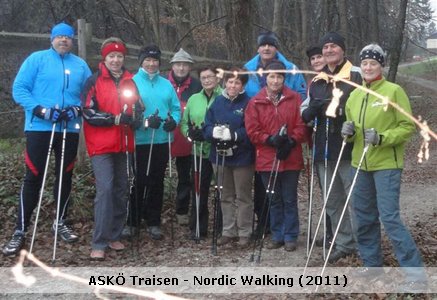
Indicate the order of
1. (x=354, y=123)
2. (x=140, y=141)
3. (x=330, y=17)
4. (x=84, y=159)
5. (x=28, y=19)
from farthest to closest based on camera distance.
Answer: (x=330, y=17), (x=28, y=19), (x=84, y=159), (x=140, y=141), (x=354, y=123)

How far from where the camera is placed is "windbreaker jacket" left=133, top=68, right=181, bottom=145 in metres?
6.57

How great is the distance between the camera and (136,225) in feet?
22.7

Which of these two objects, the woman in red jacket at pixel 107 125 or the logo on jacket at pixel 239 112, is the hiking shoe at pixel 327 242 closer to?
the logo on jacket at pixel 239 112

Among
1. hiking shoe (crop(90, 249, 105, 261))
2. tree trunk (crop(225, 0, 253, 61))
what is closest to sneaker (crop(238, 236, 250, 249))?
hiking shoe (crop(90, 249, 105, 261))

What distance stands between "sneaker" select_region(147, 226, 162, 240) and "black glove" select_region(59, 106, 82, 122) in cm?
173

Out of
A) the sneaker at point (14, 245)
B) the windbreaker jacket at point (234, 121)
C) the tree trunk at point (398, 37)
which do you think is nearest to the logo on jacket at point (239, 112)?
the windbreaker jacket at point (234, 121)

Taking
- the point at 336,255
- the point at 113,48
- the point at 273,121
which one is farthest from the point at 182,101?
the point at 336,255

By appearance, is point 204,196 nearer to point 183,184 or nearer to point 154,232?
point 183,184

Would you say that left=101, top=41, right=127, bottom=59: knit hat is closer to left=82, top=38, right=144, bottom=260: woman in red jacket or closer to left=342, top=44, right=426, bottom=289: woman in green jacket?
left=82, top=38, right=144, bottom=260: woman in red jacket

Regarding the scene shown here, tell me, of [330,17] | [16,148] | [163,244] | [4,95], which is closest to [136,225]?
[163,244]

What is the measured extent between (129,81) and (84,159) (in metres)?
2.68

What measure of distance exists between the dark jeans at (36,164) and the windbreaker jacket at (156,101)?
80cm

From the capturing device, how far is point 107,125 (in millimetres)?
5980

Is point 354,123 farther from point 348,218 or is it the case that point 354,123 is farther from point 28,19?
point 28,19
